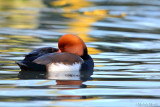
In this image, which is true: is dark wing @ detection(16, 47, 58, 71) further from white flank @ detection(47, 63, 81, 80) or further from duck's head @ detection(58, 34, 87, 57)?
duck's head @ detection(58, 34, 87, 57)

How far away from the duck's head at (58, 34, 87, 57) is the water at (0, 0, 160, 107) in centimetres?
47

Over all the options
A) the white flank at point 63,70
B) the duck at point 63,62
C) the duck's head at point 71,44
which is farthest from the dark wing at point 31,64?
the duck's head at point 71,44

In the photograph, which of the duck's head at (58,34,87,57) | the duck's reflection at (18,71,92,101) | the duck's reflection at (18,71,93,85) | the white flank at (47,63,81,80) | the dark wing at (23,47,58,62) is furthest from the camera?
the duck's head at (58,34,87,57)

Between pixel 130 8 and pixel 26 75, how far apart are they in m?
12.6

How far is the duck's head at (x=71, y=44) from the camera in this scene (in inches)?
330

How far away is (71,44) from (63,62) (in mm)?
491

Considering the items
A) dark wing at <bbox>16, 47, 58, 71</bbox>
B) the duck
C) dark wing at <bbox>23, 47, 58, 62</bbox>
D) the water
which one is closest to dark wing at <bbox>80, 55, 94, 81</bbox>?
the duck

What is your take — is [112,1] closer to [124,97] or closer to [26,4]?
[26,4]

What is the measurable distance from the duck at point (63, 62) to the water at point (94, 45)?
9.0 inches

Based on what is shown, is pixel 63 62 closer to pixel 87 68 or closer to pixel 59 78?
pixel 59 78

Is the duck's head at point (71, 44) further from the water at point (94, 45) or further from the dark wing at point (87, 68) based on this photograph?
the water at point (94, 45)

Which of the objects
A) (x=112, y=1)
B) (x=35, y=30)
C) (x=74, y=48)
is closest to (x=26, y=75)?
(x=74, y=48)

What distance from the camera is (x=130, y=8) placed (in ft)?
66.1

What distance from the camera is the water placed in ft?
21.1
